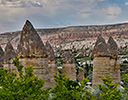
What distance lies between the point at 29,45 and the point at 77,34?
126m

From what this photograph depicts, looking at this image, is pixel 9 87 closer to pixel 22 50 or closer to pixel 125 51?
pixel 22 50

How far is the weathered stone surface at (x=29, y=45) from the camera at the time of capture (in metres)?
8.71

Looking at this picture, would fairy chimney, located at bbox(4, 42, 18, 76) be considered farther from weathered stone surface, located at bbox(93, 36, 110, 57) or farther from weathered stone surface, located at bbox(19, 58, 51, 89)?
weathered stone surface, located at bbox(19, 58, 51, 89)

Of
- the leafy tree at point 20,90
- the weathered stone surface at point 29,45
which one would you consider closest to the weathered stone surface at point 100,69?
the weathered stone surface at point 29,45

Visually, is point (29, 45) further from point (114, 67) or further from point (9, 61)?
point (9, 61)

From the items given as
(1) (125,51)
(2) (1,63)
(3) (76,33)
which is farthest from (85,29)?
(2) (1,63)

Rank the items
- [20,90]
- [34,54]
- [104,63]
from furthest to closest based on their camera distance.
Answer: [104,63], [34,54], [20,90]

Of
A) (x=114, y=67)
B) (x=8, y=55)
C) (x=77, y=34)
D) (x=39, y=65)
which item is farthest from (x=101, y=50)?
(x=77, y=34)

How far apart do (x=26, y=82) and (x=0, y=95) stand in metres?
0.75

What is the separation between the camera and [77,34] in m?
134

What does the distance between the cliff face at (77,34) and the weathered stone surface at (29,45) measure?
351 ft

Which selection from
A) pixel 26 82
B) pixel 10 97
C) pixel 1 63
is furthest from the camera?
pixel 1 63

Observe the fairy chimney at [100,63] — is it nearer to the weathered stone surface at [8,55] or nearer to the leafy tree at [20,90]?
the leafy tree at [20,90]

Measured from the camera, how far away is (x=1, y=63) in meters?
15.5
